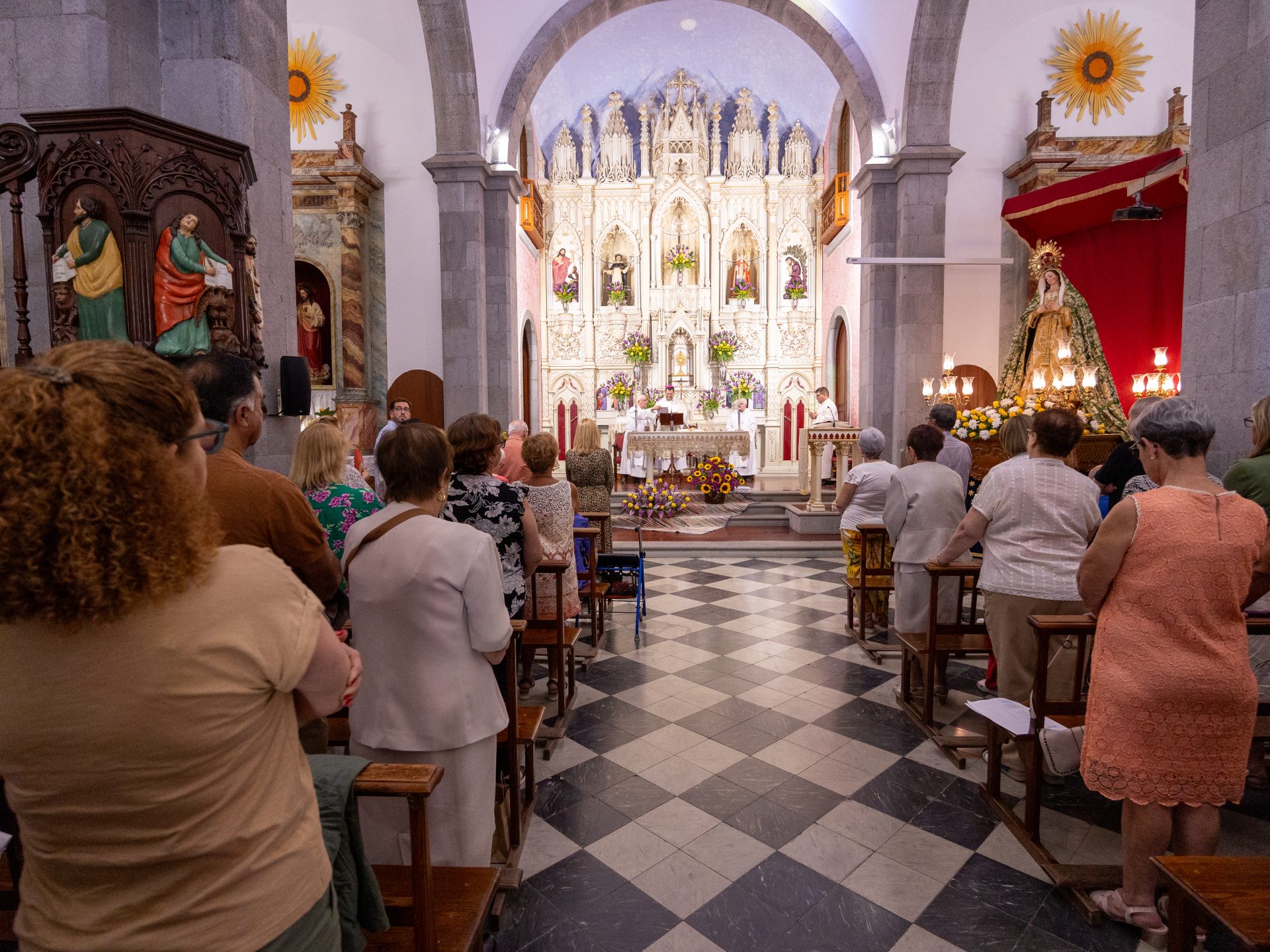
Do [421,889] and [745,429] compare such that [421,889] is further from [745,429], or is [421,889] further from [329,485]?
[745,429]

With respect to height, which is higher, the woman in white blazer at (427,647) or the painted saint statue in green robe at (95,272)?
the painted saint statue in green robe at (95,272)

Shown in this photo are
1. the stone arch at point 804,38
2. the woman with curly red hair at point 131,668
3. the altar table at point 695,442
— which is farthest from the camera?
the altar table at point 695,442

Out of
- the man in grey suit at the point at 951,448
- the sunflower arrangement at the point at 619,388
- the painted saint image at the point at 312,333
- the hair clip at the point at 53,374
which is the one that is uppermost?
the painted saint image at the point at 312,333

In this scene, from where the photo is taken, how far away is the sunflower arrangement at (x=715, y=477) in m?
10.6

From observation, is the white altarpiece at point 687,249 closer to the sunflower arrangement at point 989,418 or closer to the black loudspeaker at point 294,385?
the sunflower arrangement at point 989,418

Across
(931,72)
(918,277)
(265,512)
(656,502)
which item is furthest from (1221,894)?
(931,72)

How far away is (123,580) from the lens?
0.81 metres

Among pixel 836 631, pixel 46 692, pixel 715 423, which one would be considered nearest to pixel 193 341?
pixel 46 692

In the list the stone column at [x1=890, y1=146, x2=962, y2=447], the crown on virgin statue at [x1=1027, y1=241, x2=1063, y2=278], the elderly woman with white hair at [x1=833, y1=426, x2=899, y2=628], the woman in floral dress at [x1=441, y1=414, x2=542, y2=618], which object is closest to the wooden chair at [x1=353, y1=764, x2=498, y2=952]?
the woman in floral dress at [x1=441, y1=414, x2=542, y2=618]

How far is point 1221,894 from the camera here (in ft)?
5.17

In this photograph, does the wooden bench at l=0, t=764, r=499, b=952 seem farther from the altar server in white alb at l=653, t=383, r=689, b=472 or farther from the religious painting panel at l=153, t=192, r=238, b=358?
the altar server in white alb at l=653, t=383, r=689, b=472

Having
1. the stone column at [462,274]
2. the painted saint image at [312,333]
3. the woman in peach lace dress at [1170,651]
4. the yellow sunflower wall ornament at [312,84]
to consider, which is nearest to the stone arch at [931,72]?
the stone column at [462,274]

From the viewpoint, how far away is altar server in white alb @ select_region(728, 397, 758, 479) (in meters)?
12.0

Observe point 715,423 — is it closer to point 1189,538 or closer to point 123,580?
point 1189,538
